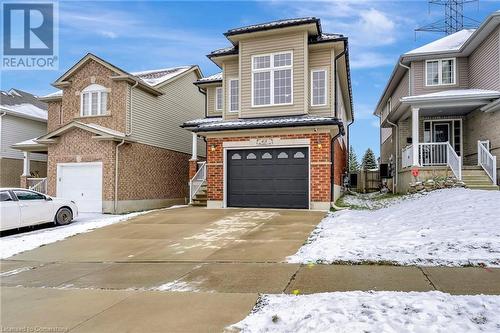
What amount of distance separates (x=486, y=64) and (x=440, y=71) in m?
2.39

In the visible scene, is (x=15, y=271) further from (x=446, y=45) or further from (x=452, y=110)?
(x=446, y=45)

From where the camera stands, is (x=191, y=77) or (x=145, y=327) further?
(x=191, y=77)

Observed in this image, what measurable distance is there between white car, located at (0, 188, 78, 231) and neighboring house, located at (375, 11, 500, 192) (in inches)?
541

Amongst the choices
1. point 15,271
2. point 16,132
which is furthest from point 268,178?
point 16,132

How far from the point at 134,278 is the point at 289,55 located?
1137 centimetres

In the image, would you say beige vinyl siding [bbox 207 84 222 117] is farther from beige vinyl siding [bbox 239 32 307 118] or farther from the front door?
the front door

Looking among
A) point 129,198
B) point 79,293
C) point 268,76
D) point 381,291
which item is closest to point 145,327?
point 79,293

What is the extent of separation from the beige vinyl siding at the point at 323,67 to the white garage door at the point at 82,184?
32.5 ft

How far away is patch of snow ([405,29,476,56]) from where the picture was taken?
18203mm

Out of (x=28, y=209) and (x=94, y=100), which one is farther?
(x=94, y=100)

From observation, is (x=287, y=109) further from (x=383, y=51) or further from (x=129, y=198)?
(x=383, y=51)

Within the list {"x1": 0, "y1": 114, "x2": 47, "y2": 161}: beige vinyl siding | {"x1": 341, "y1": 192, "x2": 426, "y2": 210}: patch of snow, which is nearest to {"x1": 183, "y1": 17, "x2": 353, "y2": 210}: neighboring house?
{"x1": 341, "y1": 192, "x2": 426, "y2": 210}: patch of snow

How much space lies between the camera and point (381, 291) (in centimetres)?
461

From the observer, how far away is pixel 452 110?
16.9m
